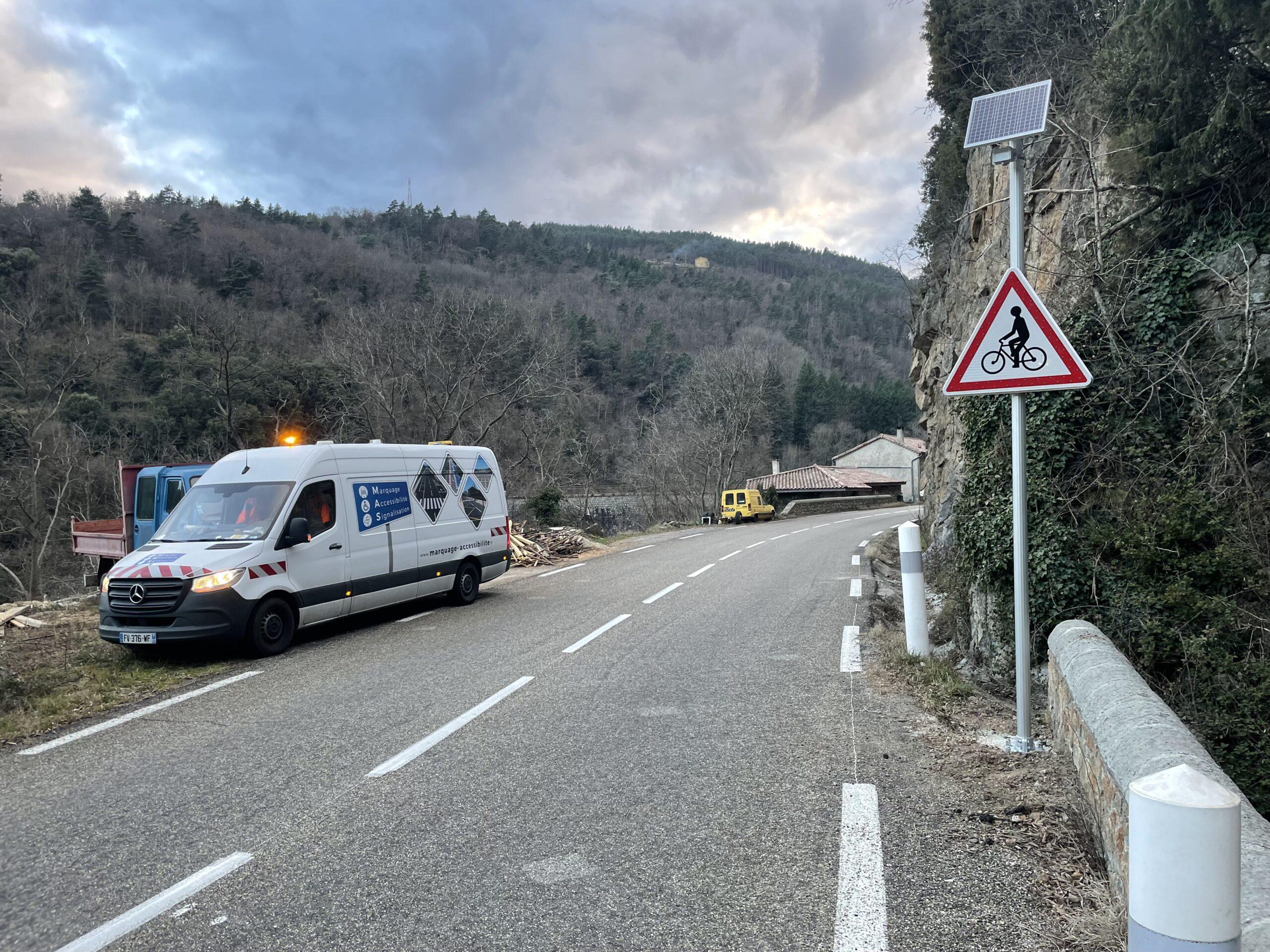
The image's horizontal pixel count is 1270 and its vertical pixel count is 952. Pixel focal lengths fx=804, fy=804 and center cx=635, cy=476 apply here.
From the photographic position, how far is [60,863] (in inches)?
148

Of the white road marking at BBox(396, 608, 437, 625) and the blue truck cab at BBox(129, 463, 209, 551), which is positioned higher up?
the blue truck cab at BBox(129, 463, 209, 551)

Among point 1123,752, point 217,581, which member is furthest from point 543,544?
point 1123,752

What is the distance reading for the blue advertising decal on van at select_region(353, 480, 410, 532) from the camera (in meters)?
10.2

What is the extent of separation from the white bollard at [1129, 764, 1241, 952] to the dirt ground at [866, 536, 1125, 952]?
3.34ft

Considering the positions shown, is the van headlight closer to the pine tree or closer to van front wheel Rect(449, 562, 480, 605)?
van front wheel Rect(449, 562, 480, 605)

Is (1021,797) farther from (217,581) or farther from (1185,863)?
(217,581)

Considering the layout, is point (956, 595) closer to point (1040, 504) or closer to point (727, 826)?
point (1040, 504)

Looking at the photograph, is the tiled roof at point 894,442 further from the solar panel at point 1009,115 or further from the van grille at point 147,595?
the van grille at point 147,595

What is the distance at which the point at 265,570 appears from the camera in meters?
8.83

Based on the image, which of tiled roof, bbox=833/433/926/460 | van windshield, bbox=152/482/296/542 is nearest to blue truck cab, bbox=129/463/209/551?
van windshield, bbox=152/482/296/542

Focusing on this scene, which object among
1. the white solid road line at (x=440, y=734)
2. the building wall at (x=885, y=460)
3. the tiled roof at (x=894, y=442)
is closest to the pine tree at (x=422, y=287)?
the white solid road line at (x=440, y=734)

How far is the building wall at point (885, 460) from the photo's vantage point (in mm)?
79875

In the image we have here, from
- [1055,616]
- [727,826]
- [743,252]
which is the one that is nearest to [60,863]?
[727,826]

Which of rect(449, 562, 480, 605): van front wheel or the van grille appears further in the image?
rect(449, 562, 480, 605): van front wheel
